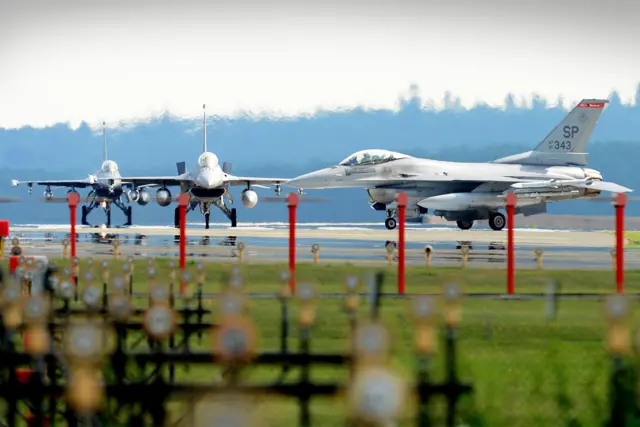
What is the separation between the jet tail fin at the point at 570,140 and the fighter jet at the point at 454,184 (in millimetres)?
300

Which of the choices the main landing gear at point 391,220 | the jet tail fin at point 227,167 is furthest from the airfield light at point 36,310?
the jet tail fin at point 227,167

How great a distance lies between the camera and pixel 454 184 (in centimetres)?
4156

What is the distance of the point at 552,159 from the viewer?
44.5 m

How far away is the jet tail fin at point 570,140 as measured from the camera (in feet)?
145

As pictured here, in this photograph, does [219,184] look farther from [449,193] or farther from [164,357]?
[164,357]

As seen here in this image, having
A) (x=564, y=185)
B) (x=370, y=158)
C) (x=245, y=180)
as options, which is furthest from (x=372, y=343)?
(x=245, y=180)

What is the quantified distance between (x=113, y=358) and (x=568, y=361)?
4.47 metres

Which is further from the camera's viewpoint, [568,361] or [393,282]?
[393,282]

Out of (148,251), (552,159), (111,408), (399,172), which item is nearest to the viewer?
(111,408)

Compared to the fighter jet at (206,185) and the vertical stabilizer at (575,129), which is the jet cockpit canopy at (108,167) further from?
the vertical stabilizer at (575,129)

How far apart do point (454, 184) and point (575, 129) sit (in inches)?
235

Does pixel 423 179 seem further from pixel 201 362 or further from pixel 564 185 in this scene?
pixel 201 362

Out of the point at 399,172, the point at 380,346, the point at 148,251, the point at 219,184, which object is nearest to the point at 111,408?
the point at 380,346

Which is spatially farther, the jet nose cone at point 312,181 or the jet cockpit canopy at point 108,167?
the jet cockpit canopy at point 108,167
